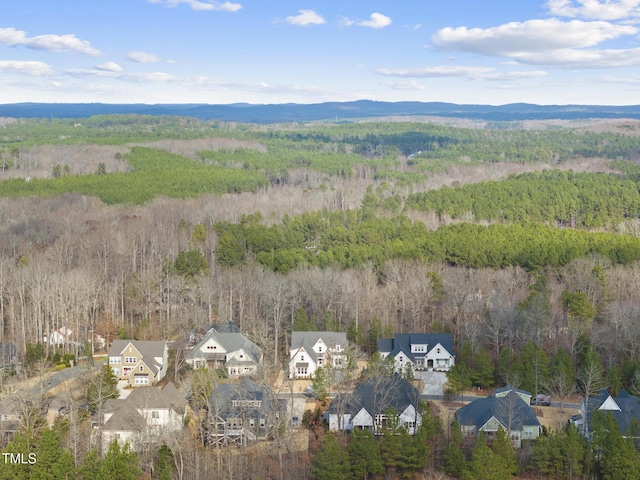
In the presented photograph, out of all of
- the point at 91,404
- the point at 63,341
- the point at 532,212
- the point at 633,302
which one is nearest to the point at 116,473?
the point at 91,404

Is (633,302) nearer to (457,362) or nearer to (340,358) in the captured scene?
(457,362)

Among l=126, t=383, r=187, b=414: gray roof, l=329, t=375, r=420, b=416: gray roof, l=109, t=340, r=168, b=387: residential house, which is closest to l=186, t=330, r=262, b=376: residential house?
l=109, t=340, r=168, b=387: residential house

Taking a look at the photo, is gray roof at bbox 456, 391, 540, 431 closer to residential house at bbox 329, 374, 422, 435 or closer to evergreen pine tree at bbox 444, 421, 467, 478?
residential house at bbox 329, 374, 422, 435

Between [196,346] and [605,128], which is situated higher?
[605,128]

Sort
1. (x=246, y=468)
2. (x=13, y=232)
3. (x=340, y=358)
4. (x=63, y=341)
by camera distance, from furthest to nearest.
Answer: (x=13, y=232) < (x=63, y=341) < (x=340, y=358) < (x=246, y=468)

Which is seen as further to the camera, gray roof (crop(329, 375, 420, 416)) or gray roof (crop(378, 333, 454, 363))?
gray roof (crop(378, 333, 454, 363))

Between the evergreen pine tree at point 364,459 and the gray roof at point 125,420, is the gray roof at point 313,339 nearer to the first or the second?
the gray roof at point 125,420
